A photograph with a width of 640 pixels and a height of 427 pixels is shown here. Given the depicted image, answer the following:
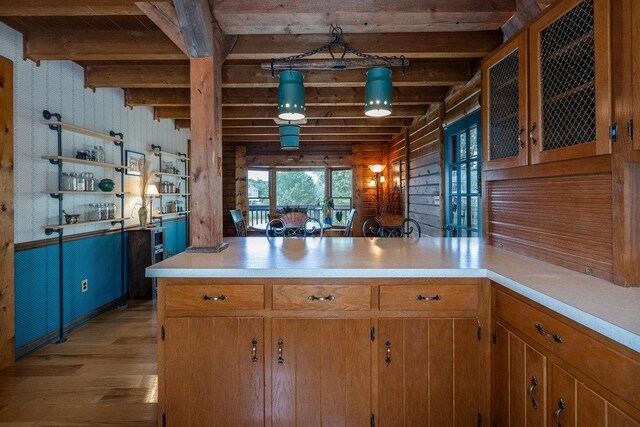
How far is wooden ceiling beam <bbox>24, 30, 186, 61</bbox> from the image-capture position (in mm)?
3043

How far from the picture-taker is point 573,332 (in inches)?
47.9

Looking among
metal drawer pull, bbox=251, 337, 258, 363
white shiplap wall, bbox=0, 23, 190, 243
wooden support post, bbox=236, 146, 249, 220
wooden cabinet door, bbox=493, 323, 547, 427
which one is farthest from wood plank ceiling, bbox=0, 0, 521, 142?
wooden support post, bbox=236, 146, 249, 220

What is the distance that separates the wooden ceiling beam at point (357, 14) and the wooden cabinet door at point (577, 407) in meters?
2.24

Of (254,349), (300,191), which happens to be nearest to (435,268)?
(254,349)

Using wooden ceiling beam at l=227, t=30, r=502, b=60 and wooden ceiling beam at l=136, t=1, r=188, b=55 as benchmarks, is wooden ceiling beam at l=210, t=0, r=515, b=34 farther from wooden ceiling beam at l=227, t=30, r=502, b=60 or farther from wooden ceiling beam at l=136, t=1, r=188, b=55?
wooden ceiling beam at l=227, t=30, r=502, b=60

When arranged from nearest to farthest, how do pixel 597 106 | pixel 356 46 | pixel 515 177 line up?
pixel 597 106 < pixel 515 177 < pixel 356 46

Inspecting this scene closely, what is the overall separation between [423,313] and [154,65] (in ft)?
12.0

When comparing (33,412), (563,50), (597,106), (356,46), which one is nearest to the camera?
(597,106)

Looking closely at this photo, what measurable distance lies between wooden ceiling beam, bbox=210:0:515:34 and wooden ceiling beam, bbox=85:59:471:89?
4.03 ft

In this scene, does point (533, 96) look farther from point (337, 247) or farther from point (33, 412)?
point (33, 412)

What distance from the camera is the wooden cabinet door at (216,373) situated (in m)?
1.78

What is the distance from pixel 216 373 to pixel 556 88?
2.05 m

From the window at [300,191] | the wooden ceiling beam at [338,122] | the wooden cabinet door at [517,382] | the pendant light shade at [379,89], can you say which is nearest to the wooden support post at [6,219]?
the pendant light shade at [379,89]

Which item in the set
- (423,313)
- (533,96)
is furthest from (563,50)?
(423,313)
